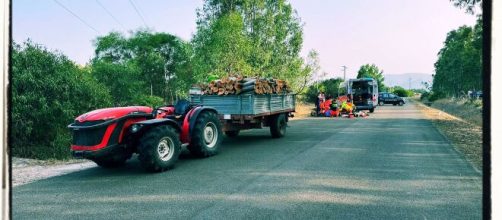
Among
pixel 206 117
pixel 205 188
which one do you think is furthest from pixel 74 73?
pixel 205 188

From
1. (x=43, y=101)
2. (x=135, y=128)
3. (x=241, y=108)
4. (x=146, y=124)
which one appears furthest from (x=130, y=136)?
(x=43, y=101)

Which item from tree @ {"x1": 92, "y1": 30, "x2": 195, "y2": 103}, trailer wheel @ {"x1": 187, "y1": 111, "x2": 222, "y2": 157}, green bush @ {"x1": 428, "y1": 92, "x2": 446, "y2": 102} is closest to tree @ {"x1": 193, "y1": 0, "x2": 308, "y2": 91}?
tree @ {"x1": 92, "y1": 30, "x2": 195, "y2": 103}

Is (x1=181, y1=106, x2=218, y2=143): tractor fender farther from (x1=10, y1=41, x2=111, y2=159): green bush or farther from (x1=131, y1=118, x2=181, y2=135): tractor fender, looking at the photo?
(x1=10, y1=41, x2=111, y2=159): green bush

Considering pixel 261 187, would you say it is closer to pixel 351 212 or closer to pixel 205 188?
pixel 205 188

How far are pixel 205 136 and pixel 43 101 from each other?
185 inches

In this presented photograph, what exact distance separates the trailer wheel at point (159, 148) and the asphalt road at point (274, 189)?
0.25 m

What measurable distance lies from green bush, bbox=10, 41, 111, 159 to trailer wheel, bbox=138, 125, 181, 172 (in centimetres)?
382

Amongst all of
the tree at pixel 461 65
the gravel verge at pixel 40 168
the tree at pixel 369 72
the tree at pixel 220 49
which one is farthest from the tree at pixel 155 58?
the tree at pixel 369 72

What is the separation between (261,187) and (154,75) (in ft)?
102

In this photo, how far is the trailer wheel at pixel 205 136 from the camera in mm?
8391

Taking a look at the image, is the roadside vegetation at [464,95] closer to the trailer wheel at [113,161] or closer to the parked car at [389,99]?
the parked car at [389,99]

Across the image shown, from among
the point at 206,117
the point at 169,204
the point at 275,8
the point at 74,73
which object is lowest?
the point at 169,204

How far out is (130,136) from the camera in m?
7.05

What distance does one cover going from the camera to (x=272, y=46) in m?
30.8
